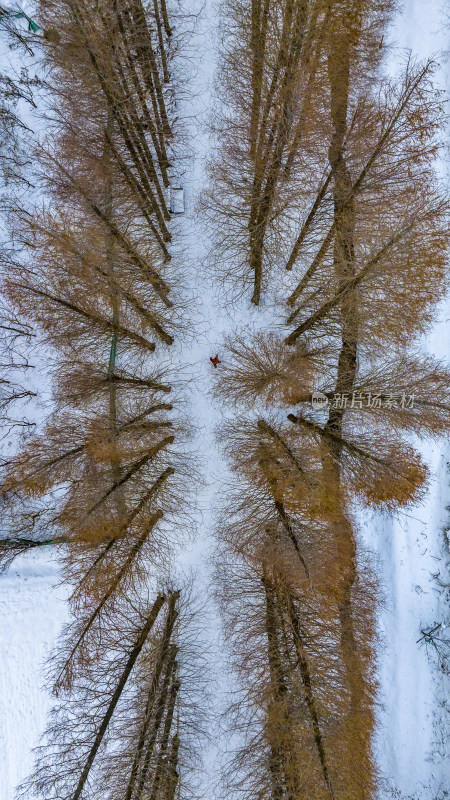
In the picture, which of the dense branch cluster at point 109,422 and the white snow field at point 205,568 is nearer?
the dense branch cluster at point 109,422

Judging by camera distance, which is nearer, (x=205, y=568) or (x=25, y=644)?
(x=25, y=644)

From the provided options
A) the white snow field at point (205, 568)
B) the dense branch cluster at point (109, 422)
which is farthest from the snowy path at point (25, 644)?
the dense branch cluster at point (109, 422)

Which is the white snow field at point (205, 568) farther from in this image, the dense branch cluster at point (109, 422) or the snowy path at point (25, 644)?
the dense branch cluster at point (109, 422)

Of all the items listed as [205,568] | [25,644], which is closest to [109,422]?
[205,568]

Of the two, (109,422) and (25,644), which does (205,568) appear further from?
(25,644)

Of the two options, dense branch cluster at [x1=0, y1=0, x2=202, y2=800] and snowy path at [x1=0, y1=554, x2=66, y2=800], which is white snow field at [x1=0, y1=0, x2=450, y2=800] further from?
dense branch cluster at [x1=0, y1=0, x2=202, y2=800]

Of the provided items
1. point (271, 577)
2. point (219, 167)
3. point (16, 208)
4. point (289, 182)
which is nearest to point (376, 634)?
point (271, 577)

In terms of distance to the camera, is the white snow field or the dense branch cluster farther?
the white snow field

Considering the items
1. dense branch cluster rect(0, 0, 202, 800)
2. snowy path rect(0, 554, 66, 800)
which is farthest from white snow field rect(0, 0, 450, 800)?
dense branch cluster rect(0, 0, 202, 800)

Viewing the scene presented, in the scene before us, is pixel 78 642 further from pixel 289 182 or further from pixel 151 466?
pixel 289 182
